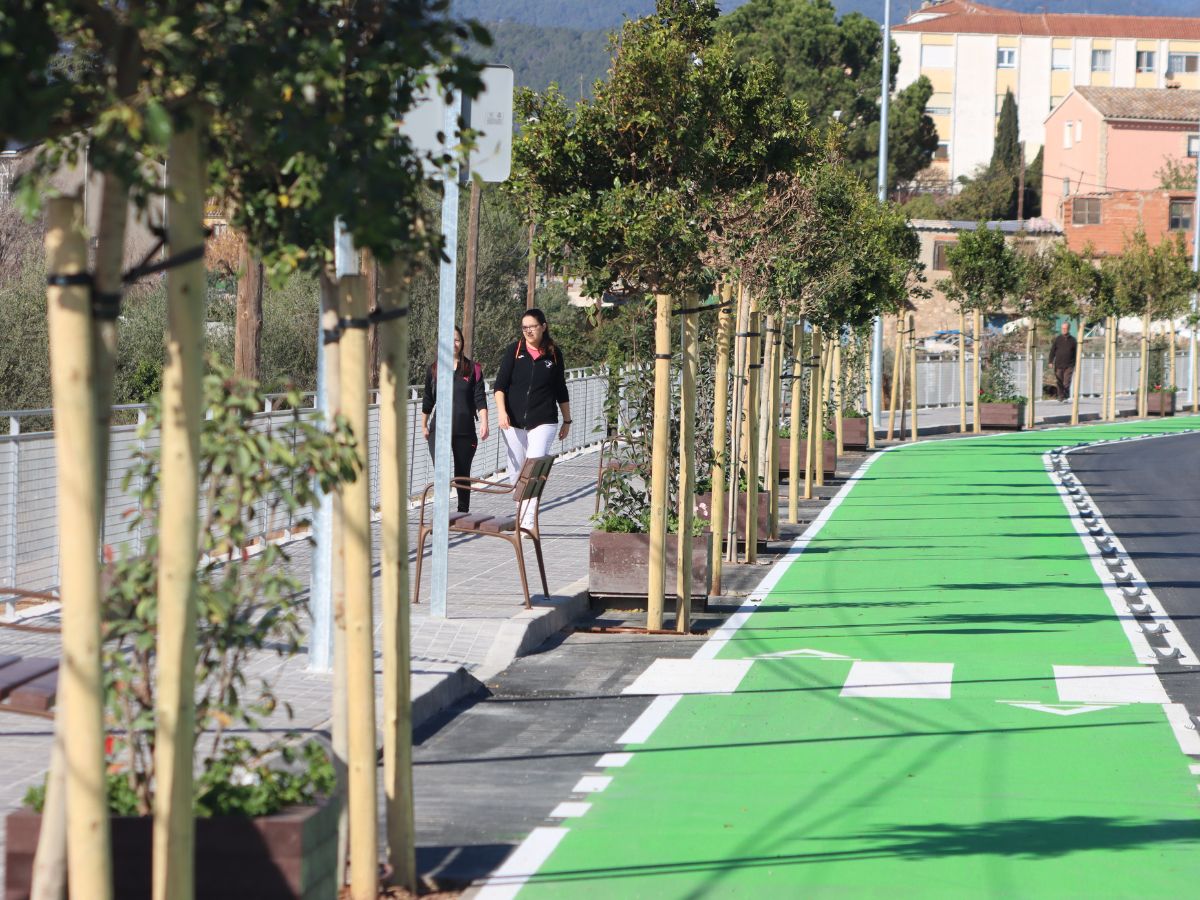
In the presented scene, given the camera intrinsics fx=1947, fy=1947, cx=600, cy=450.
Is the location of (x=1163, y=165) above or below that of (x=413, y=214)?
above

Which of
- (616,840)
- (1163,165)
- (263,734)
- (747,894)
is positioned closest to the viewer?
(747,894)

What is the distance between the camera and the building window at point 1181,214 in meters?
87.9

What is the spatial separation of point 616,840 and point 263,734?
6.24 feet

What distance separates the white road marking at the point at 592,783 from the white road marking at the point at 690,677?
2.22m

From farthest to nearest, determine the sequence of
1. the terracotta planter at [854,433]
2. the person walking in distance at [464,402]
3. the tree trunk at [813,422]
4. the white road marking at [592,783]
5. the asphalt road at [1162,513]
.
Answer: the terracotta planter at [854,433]
the tree trunk at [813,422]
the person walking in distance at [464,402]
the asphalt road at [1162,513]
the white road marking at [592,783]

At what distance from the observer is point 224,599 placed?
17.2 feet

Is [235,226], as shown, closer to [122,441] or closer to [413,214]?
[413,214]

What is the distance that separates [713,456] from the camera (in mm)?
15641

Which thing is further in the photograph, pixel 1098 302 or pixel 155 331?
pixel 1098 302

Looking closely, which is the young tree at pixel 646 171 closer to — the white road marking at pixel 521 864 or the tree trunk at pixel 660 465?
the tree trunk at pixel 660 465

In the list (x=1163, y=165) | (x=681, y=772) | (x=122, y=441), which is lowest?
(x=681, y=772)

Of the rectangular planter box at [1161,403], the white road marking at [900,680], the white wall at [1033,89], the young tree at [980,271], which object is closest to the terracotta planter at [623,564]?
the white road marking at [900,680]

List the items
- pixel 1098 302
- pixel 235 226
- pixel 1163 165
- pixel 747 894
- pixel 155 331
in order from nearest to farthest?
1. pixel 235 226
2. pixel 747 894
3. pixel 155 331
4. pixel 1098 302
5. pixel 1163 165

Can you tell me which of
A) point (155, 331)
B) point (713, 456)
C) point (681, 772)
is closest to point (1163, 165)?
point (155, 331)
